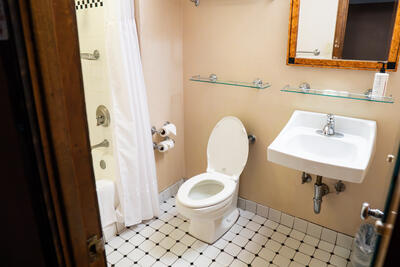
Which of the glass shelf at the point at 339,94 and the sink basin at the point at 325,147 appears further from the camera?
the glass shelf at the point at 339,94

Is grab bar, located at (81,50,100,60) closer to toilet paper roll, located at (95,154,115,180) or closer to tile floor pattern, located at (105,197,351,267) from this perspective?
toilet paper roll, located at (95,154,115,180)

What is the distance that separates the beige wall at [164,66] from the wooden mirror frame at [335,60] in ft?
3.01

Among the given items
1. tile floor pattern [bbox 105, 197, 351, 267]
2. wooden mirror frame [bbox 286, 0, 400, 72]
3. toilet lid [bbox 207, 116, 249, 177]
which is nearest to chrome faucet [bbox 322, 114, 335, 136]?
wooden mirror frame [bbox 286, 0, 400, 72]

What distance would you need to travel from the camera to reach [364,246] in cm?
185

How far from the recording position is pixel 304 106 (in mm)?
2076

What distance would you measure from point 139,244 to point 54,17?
189 cm

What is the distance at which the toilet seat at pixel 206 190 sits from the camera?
2023 mm

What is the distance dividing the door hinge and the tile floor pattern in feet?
4.23

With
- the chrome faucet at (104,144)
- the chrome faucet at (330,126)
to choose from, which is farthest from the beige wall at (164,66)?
the chrome faucet at (330,126)

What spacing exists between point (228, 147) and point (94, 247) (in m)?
1.63

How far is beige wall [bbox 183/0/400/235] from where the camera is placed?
6.21 ft

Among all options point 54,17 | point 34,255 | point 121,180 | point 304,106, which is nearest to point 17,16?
point 54,17

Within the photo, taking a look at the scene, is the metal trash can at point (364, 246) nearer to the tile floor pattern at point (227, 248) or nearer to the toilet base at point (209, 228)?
the tile floor pattern at point (227, 248)

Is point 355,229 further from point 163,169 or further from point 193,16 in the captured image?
point 193,16
